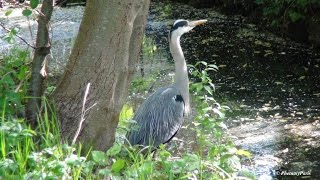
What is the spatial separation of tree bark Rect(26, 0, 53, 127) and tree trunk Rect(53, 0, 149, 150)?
0.51 feet

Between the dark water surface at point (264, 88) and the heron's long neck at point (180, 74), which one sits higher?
the heron's long neck at point (180, 74)

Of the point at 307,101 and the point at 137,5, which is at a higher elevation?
the point at 137,5

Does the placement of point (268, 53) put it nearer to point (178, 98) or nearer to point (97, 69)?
point (178, 98)

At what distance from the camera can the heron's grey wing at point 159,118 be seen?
4465 millimetres

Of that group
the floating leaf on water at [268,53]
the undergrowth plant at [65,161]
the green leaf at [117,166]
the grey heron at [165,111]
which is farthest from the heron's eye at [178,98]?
the floating leaf on water at [268,53]

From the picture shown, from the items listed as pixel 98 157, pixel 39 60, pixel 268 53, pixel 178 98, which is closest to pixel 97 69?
pixel 39 60

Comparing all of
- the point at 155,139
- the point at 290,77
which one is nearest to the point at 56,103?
the point at 155,139

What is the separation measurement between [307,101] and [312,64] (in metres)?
1.62

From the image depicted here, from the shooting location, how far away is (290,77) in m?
7.44

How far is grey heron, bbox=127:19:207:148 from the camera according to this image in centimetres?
446

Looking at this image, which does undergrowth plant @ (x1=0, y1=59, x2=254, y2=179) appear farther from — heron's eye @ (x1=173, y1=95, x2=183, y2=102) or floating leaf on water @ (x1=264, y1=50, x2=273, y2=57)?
floating leaf on water @ (x1=264, y1=50, x2=273, y2=57)

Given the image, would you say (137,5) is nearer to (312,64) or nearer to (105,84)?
(105,84)

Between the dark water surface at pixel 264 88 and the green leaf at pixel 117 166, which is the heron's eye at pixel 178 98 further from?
the green leaf at pixel 117 166

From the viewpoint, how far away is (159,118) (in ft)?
15.1
